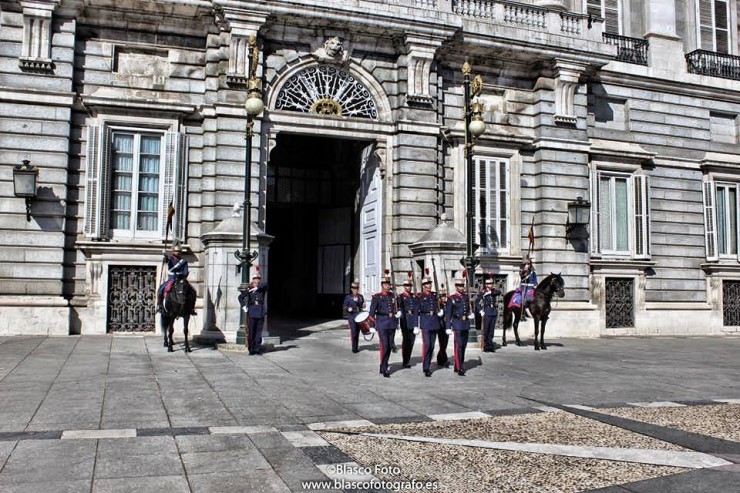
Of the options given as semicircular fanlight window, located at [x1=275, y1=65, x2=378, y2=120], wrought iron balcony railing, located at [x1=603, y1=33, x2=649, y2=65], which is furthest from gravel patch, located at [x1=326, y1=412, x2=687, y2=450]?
wrought iron balcony railing, located at [x1=603, y1=33, x2=649, y2=65]

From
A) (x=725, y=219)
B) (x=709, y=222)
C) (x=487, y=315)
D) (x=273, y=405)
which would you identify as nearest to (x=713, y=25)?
(x=725, y=219)

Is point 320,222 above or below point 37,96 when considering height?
below

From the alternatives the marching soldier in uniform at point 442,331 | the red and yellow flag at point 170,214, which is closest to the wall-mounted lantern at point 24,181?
the red and yellow flag at point 170,214

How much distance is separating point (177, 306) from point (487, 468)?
31.6 feet

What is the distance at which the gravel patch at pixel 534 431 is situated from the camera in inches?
278

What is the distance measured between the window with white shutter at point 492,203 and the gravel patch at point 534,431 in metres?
12.5

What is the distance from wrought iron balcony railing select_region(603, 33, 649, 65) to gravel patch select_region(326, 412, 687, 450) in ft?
61.0

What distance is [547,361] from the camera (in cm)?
1425

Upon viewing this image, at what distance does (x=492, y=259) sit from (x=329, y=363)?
28.7 ft

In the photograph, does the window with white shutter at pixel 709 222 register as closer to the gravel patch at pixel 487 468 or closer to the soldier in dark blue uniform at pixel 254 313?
the soldier in dark blue uniform at pixel 254 313

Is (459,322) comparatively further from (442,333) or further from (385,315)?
(385,315)

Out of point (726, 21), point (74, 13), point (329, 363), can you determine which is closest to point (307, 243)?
point (74, 13)

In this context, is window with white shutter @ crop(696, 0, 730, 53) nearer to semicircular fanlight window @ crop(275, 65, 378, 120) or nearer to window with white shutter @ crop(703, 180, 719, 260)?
window with white shutter @ crop(703, 180, 719, 260)

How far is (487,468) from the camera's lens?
6.05 m
